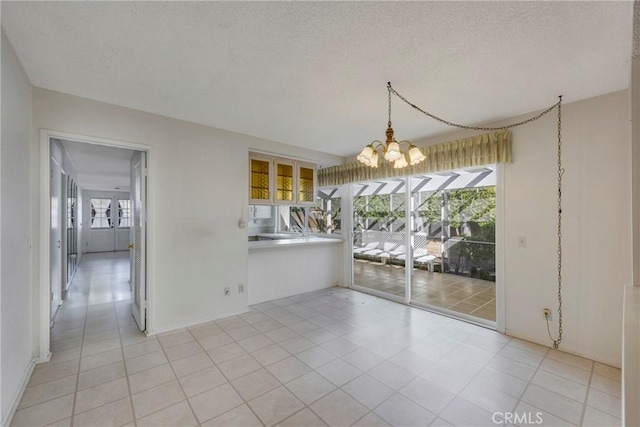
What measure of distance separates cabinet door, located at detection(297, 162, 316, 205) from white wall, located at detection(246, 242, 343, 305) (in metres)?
0.83

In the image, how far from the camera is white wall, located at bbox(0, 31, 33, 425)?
171 centimetres

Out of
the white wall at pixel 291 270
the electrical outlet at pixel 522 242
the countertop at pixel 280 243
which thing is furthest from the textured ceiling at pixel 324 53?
the white wall at pixel 291 270

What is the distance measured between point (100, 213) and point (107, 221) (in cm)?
34

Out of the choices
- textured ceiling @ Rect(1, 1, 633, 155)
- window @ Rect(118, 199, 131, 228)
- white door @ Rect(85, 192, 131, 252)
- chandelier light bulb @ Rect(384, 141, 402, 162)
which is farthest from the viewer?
window @ Rect(118, 199, 131, 228)

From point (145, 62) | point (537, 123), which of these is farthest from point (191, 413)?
A: point (537, 123)

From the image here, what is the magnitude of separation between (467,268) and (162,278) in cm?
421

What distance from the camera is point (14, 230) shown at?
1923mm

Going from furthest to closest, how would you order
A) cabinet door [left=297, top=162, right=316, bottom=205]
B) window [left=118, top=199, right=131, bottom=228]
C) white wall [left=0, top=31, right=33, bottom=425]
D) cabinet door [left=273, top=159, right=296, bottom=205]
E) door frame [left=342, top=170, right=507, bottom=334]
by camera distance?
window [left=118, top=199, right=131, bottom=228] < cabinet door [left=297, top=162, right=316, bottom=205] < cabinet door [left=273, top=159, right=296, bottom=205] < door frame [left=342, top=170, right=507, bottom=334] < white wall [left=0, top=31, right=33, bottom=425]

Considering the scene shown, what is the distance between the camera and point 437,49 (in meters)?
1.87

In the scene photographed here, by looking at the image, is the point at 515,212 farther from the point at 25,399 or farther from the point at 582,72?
the point at 25,399

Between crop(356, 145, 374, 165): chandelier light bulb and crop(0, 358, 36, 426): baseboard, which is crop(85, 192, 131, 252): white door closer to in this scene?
crop(0, 358, 36, 426): baseboard

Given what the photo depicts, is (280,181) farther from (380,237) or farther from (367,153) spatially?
(367,153)

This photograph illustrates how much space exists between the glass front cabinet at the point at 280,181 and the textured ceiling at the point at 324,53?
128cm

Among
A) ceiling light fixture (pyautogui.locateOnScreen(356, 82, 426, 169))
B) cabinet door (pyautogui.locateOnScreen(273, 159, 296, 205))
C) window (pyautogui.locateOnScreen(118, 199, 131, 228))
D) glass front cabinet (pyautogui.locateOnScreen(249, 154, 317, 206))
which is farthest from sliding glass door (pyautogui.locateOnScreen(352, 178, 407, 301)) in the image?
window (pyautogui.locateOnScreen(118, 199, 131, 228))
